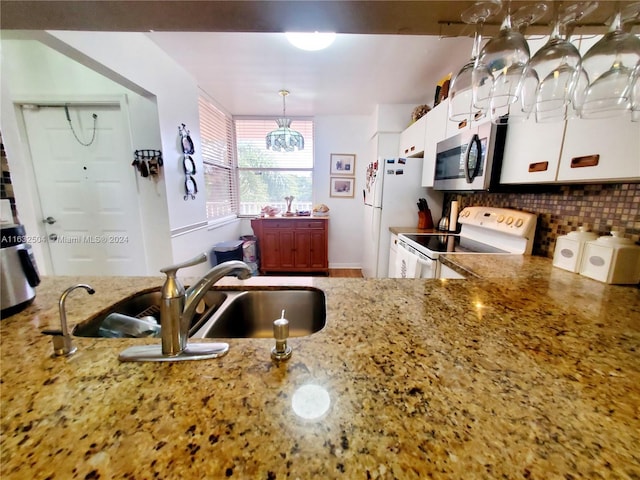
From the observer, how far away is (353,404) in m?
0.45

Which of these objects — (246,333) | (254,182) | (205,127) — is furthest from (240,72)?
(246,333)

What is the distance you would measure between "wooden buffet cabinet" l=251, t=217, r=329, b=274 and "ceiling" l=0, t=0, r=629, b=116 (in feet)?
5.59

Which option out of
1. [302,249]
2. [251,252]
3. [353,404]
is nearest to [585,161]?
[353,404]

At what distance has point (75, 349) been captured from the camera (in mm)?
601

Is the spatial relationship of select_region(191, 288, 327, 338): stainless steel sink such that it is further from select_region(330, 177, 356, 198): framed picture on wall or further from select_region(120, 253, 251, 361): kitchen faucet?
select_region(330, 177, 356, 198): framed picture on wall

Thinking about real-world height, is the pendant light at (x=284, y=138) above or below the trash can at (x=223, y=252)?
above

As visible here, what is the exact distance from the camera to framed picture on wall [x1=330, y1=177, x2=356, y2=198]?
4.12 meters

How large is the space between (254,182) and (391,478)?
4.28 metres

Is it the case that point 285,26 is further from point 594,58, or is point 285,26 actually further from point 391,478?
point 391,478

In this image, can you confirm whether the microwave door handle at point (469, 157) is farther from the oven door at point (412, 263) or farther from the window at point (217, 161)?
the window at point (217, 161)

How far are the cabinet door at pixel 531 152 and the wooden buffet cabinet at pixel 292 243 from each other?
2.54 metres

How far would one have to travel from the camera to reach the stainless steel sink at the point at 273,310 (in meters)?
1.07

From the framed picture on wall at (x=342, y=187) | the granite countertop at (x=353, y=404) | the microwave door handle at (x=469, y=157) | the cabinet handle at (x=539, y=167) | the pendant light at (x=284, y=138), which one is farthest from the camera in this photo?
the framed picture on wall at (x=342, y=187)

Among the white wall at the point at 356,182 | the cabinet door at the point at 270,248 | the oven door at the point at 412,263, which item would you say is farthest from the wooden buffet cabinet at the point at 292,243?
the oven door at the point at 412,263
